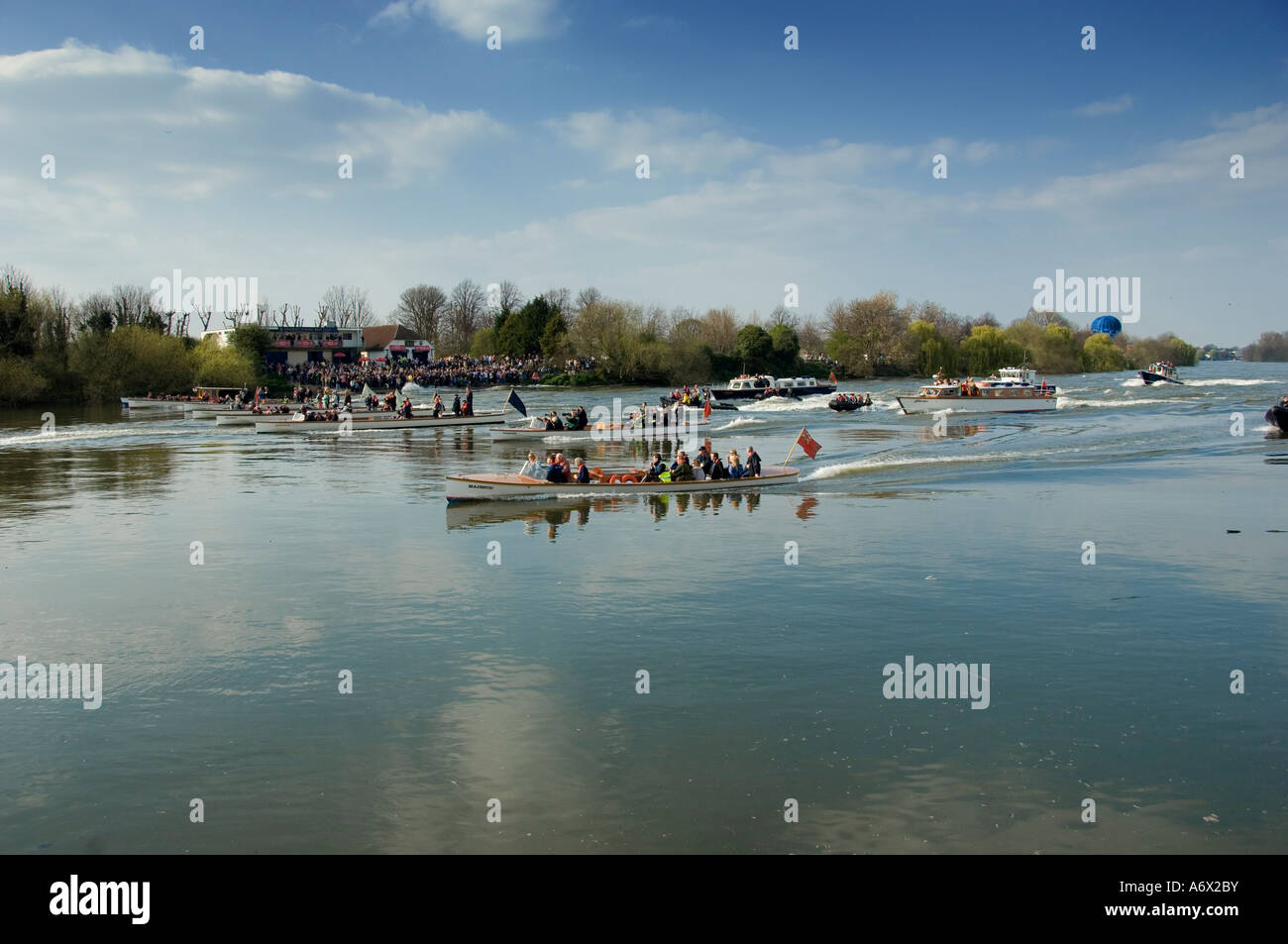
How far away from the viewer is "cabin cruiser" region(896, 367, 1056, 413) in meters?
77.8

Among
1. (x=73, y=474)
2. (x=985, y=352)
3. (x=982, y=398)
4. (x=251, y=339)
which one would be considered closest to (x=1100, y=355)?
(x=985, y=352)

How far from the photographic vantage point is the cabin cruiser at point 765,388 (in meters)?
87.4

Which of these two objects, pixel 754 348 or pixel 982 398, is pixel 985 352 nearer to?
pixel 754 348

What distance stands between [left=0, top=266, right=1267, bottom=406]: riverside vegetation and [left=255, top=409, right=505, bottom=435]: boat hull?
3496cm

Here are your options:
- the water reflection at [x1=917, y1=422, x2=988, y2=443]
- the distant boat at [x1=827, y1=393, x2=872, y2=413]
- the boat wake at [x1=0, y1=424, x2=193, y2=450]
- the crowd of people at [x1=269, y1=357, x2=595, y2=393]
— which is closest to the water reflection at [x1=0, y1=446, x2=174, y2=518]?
the boat wake at [x1=0, y1=424, x2=193, y2=450]

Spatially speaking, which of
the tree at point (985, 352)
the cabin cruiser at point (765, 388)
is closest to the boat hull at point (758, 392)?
the cabin cruiser at point (765, 388)

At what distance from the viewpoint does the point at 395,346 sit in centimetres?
16338

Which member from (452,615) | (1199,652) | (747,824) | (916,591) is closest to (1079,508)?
(916,591)

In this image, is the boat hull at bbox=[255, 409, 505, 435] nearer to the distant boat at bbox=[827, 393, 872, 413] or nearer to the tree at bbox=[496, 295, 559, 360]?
the distant boat at bbox=[827, 393, 872, 413]

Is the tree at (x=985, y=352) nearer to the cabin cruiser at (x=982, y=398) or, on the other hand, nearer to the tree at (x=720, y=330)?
the tree at (x=720, y=330)

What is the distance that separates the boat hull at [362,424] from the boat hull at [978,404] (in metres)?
34.7
